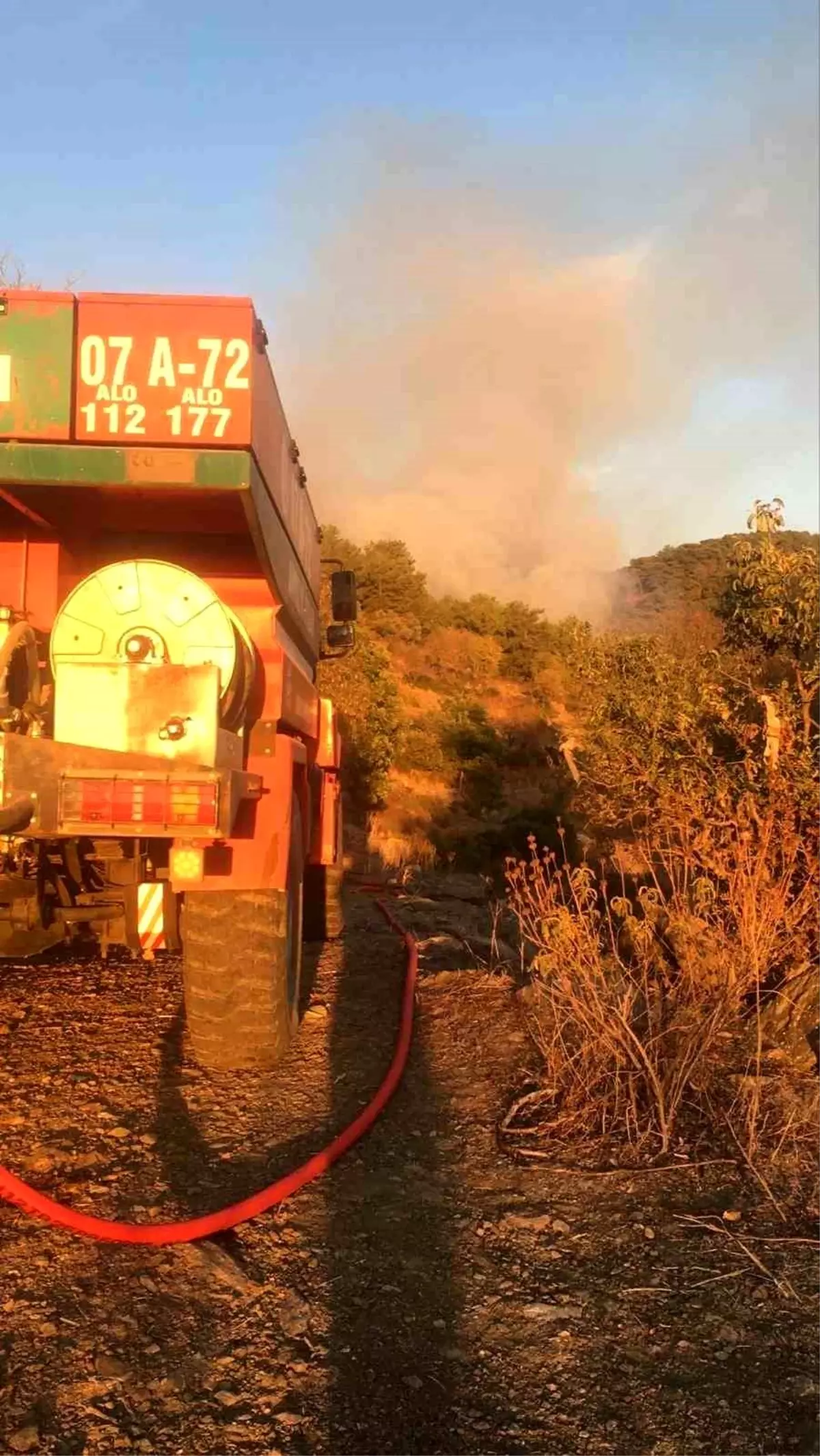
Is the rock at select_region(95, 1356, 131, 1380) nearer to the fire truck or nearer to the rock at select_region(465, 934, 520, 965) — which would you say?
the fire truck

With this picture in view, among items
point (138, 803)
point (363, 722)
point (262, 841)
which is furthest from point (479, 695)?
point (138, 803)

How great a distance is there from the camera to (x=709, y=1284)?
2.93m

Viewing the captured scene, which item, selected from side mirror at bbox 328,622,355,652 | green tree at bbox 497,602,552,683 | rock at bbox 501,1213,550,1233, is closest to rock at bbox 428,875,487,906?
side mirror at bbox 328,622,355,652

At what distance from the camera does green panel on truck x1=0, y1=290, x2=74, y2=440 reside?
353cm

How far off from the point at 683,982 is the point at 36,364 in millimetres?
3855

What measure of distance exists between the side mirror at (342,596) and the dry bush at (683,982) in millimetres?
3048

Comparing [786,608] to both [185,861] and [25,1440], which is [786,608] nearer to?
[185,861]

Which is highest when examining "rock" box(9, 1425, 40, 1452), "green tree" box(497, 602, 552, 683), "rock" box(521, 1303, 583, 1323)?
"green tree" box(497, 602, 552, 683)

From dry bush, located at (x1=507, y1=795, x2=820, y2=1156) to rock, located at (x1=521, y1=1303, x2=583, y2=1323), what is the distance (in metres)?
1.07

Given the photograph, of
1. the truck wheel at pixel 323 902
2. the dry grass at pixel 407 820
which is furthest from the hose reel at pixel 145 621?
the dry grass at pixel 407 820

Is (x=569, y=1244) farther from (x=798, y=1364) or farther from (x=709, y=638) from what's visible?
(x=709, y=638)

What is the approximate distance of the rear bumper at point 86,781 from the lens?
3.25 meters

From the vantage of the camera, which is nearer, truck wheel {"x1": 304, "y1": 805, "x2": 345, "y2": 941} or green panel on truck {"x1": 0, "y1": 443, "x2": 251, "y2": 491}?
green panel on truck {"x1": 0, "y1": 443, "x2": 251, "y2": 491}

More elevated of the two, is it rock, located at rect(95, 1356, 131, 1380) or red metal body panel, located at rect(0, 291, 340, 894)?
red metal body panel, located at rect(0, 291, 340, 894)
